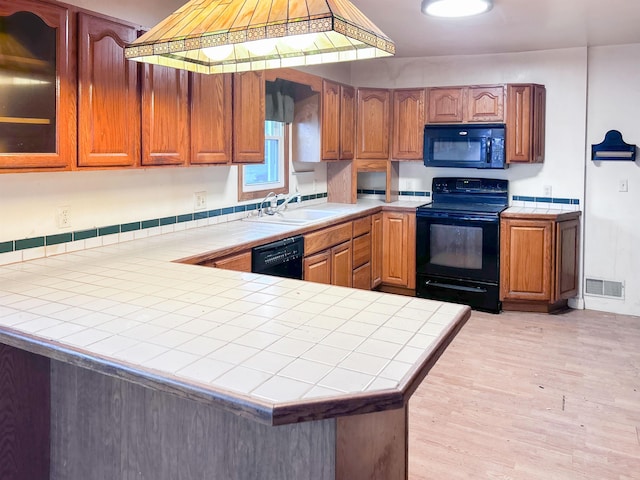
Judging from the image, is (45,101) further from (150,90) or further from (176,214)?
(176,214)

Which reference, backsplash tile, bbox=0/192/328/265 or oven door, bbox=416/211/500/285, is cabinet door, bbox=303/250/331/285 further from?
oven door, bbox=416/211/500/285

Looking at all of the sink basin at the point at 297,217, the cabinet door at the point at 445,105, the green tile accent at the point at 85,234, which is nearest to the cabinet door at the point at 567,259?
the cabinet door at the point at 445,105

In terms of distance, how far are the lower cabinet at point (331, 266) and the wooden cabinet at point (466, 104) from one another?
61.0 inches

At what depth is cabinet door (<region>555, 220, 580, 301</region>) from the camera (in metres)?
4.54

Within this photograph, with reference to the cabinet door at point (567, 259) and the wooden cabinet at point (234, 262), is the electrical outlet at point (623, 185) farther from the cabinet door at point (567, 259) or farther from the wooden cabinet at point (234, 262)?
the wooden cabinet at point (234, 262)

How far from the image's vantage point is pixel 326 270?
160 inches

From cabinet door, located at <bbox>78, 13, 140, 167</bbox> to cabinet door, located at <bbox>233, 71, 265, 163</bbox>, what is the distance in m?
0.79

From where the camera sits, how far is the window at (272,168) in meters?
4.18

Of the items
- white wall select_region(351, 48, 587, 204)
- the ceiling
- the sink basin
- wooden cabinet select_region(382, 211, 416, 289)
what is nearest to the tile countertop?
the sink basin

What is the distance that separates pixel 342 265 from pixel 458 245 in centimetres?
112

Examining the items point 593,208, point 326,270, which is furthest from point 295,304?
point 593,208

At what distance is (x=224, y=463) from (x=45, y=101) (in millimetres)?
1576

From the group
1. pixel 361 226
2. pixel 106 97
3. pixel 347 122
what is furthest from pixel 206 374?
pixel 347 122

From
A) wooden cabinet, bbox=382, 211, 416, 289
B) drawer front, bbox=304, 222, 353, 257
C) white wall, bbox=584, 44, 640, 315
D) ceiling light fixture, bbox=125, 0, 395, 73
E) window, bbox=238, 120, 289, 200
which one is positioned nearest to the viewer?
ceiling light fixture, bbox=125, 0, 395, 73
